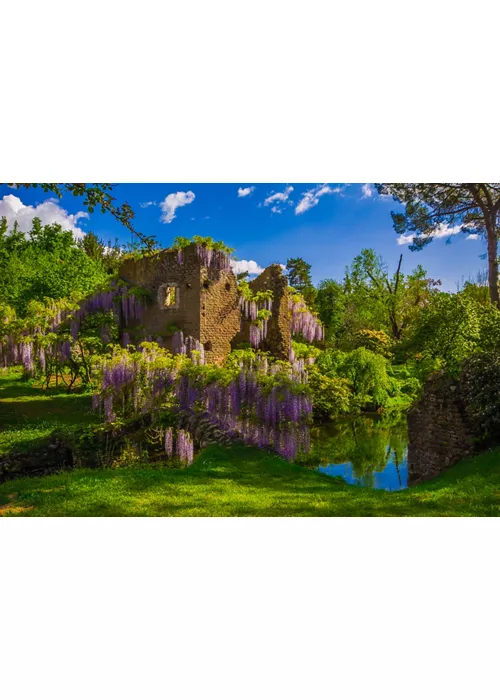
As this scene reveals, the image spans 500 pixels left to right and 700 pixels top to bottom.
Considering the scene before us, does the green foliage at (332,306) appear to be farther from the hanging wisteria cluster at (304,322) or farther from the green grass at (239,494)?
the green grass at (239,494)

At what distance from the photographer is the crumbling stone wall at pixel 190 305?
20.6ft

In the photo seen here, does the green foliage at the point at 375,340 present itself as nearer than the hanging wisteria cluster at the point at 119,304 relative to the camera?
Yes

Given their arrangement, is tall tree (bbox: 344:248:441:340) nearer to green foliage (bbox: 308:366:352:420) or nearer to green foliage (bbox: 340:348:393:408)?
green foliage (bbox: 340:348:393:408)

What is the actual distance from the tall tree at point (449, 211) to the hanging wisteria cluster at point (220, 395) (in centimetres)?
221

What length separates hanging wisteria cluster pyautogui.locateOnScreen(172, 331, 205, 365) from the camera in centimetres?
611

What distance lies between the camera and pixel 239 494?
4.28 m

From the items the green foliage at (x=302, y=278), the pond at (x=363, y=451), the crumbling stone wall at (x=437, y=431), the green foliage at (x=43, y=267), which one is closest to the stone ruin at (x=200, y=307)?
the green foliage at (x=302, y=278)

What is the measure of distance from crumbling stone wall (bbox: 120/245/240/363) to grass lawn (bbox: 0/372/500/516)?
1778 millimetres

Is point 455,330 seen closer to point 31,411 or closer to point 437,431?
point 437,431

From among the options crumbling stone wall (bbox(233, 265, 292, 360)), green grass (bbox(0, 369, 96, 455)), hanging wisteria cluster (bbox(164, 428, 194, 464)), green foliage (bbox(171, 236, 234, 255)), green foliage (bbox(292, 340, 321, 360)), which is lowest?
hanging wisteria cluster (bbox(164, 428, 194, 464))

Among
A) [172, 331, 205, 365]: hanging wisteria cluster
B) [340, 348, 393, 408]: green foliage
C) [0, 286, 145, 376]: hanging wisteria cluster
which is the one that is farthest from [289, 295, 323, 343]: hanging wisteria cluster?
[0, 286, 145, 376]: hanging wisteria cluster
